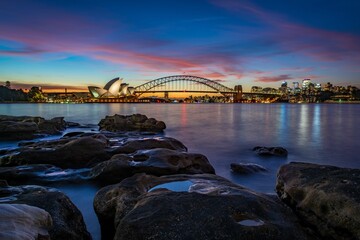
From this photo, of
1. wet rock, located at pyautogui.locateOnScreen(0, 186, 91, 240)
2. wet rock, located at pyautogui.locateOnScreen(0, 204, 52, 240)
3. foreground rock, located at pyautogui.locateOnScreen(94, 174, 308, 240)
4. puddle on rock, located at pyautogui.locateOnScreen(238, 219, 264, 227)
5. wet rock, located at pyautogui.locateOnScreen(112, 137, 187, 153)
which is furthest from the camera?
wet rock, located at pyautogui.locateOnScreen(112, 137, 187, 153)

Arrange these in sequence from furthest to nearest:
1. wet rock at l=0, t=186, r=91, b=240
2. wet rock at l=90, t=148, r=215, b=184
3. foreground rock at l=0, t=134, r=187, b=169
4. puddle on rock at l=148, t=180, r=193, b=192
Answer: foreground rock at l=0, t=134, r=187, b=169 < wet rock at l=90, t=148, r=215, b=184 < puddle on rock at l=148, t=180, r=193, b=192 < wet rock at l=0, t=186, r=91, b=240

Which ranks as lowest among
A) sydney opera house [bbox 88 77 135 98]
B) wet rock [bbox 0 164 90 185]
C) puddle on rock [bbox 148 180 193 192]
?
wet rock [bbox 0 164 90 185]

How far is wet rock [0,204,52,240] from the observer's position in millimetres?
2496

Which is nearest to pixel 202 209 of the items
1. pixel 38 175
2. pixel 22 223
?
pixel 22 223

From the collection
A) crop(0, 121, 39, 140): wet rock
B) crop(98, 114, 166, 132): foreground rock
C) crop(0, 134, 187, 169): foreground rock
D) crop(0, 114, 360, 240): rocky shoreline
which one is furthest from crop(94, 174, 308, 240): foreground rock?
crop(98, 114, 166, 132): foreground rock

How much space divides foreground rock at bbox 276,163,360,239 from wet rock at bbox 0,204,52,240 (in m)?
3.06

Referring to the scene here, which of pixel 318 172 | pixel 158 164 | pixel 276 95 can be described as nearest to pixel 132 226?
pixel 318 172

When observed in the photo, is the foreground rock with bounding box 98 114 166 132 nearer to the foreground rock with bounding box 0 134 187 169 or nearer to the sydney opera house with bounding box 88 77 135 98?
the foreground rock with bounding box 0 134 187 169

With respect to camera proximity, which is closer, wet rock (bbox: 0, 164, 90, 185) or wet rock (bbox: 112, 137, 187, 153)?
wet rock (bbox: 0, 164, 90, 185)

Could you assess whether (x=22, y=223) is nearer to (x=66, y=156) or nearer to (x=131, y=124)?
(x=66, y=156)

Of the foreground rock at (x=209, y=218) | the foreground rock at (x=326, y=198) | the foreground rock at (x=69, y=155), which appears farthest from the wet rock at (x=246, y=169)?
the foreground rock at (x=209, y=218)

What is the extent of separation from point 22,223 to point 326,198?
3323mm

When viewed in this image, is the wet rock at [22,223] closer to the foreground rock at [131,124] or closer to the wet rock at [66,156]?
the wet rock at [66,156]

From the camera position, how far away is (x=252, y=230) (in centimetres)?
299
